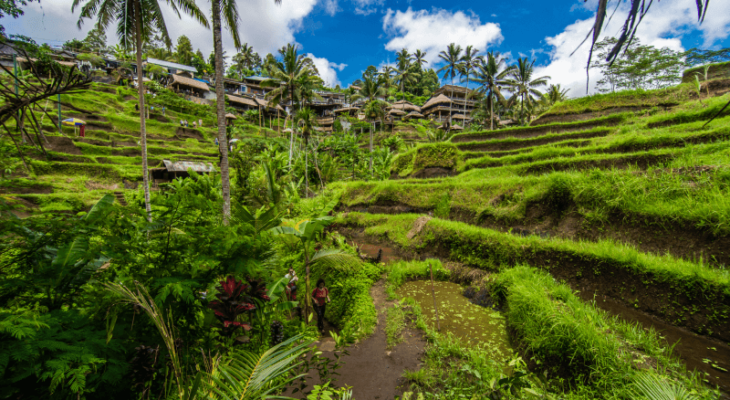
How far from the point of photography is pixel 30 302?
212 cm

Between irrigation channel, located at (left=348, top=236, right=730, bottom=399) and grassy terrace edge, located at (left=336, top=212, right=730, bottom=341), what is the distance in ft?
0.46

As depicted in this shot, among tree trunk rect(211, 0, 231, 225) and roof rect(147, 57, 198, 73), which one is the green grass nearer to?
tree trunk rect(211, 0, 231, 225)

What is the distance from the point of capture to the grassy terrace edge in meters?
4.00

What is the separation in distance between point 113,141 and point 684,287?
32.2 meters

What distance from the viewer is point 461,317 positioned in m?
5.66

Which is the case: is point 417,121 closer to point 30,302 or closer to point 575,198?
point 575,198

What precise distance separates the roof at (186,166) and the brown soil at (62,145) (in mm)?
5714

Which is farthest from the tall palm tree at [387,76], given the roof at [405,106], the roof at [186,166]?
the roof at [186,166]

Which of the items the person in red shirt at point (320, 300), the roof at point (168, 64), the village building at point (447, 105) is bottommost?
the person in red shirt at point (320, 300)

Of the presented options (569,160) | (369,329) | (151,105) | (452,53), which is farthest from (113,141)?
(452,53)

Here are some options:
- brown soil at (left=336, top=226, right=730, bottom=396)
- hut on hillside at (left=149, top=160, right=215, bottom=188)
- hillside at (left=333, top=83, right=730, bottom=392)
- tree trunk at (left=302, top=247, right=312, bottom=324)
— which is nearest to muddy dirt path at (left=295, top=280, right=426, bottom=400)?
tree trunk at (left=302, top=247, right=312, bottom=324)

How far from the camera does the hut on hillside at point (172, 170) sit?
20438 millimetres

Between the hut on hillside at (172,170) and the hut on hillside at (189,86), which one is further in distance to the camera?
the hut on hillside at (189,86)

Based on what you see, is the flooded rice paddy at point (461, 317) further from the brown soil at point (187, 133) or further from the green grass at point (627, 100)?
the brown soil at point (187, 133)
